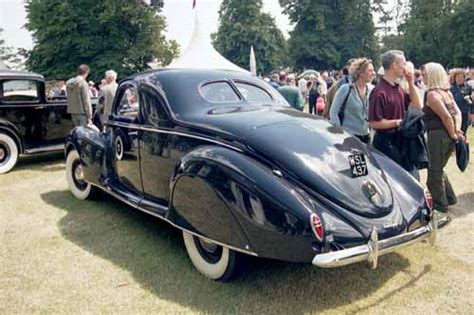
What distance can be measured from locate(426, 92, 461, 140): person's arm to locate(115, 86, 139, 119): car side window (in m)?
3.32

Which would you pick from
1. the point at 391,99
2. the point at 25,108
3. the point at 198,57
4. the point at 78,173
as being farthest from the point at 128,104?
the point at 198,57

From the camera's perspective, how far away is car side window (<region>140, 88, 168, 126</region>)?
168 inches

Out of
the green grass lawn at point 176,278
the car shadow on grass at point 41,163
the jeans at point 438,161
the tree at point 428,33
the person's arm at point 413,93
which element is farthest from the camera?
the tree at point 428,33

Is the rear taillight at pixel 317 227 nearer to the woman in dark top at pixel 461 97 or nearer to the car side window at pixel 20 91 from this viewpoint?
the woman in dark top at pixel 461 97

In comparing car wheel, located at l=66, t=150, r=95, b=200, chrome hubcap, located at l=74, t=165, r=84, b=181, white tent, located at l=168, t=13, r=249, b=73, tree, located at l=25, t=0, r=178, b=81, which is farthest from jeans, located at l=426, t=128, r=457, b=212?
tree, located at l=25, t=0, r=178, b=81

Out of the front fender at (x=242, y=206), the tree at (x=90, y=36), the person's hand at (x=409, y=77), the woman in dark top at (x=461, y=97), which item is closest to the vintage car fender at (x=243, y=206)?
the front fender at (x=242, y=206)

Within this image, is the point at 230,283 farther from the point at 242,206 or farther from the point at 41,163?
the point at 41,163

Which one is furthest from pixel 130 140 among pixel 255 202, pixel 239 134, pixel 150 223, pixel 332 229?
pixel 332 229

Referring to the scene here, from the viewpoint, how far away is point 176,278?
3.69m

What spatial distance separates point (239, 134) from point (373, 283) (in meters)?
1.61

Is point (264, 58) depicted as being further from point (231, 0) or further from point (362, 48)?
point (362, 48)

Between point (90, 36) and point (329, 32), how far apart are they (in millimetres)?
26027

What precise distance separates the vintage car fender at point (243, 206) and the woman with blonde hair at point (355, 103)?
6.61ft

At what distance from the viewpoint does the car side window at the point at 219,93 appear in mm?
4316
